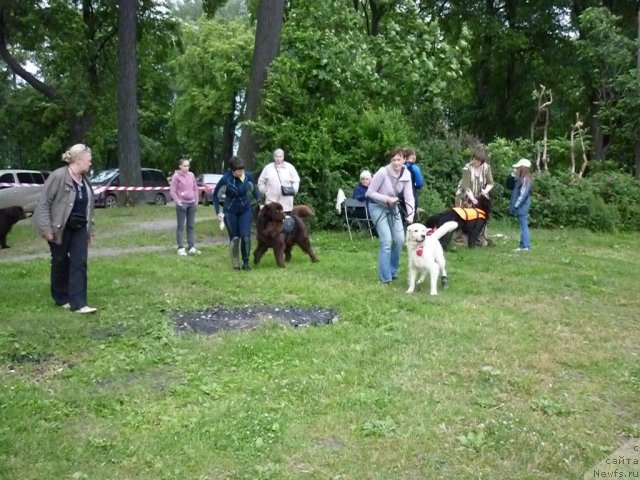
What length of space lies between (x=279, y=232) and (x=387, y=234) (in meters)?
2.19

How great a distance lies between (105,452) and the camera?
4.00 metres

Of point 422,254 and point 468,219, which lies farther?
point 468,219

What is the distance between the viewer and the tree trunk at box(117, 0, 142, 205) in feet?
70.1

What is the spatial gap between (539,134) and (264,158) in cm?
1903

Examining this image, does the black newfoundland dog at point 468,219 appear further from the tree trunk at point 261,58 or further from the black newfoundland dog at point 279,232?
the tree trunk at point 261,58

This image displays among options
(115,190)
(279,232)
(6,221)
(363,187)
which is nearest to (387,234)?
(279,232)

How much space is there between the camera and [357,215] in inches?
565

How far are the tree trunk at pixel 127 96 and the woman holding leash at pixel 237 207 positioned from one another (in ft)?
40.9

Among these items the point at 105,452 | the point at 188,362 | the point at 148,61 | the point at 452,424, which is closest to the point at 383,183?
the point at 188,362

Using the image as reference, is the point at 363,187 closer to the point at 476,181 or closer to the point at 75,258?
the point at 476,181

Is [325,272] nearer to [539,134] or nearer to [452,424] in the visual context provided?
[452,424]

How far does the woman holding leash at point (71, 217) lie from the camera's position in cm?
730

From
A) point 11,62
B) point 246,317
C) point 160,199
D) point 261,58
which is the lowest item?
point 246,317

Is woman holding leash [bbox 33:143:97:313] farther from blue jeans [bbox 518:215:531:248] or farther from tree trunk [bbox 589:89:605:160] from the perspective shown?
tree trunk [bbox 589:89:605:160]
